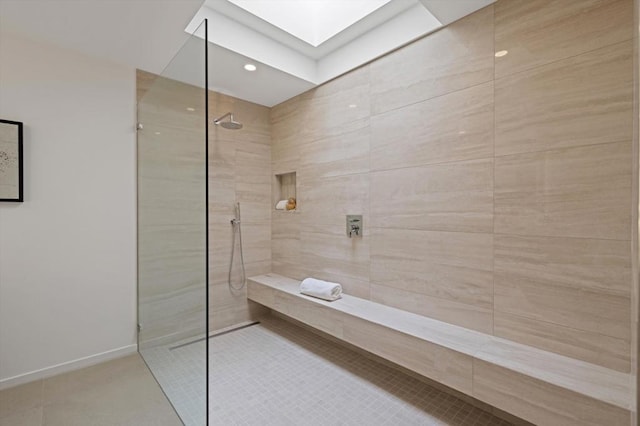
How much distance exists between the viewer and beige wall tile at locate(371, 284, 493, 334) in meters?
1.86

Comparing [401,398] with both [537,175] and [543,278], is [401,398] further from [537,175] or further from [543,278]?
[537,175]

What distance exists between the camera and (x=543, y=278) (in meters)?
1.63

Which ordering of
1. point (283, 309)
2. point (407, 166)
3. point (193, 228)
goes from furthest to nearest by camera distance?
point (283, 309)
point (407, 166)
point (193, 228)

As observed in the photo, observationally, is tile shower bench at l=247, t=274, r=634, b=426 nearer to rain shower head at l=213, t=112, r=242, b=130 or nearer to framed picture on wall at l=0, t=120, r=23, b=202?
rain shower head at l=213, t=112, r=242, b=130

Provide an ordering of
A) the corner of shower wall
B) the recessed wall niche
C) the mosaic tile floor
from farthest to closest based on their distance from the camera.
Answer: the recessed wall niche
the mosaic tile floor
the corner of shower wall

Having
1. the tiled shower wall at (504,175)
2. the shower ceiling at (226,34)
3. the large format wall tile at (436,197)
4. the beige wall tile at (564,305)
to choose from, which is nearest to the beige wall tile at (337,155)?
the tiled shower wall at (504,175)

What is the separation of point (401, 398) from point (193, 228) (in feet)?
5.70

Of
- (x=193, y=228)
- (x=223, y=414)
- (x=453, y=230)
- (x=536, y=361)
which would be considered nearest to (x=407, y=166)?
(x=453, y=230)

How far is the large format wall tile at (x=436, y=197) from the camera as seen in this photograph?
6.13 ft

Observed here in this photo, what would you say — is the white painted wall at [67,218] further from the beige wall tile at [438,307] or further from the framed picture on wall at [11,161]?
the beige wall tile at [438,307]

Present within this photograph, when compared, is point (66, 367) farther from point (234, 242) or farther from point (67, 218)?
point (234, 242)

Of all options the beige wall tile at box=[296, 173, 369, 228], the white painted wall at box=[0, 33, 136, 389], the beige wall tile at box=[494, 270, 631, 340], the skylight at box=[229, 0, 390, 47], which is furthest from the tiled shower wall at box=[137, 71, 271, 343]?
the beige wall tile at box=[494, 270, 631, 340]

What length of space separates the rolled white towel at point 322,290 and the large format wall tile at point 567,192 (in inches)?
52.9

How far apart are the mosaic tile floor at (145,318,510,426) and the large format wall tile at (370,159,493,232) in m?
1.15
